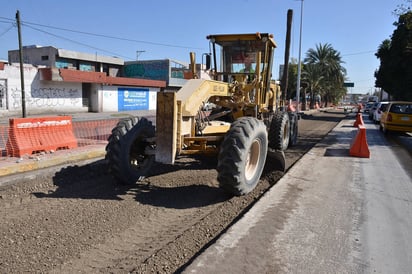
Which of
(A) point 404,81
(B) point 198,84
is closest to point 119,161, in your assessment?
(B) point 198,84

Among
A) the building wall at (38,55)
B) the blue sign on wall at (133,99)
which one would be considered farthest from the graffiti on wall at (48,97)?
the building wall at (38,55)

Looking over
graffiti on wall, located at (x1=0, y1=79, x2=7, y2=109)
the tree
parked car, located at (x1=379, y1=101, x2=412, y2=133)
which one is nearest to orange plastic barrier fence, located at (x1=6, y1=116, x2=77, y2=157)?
parked car, located at (x1=379, y1=101, x2=412, y2=133)

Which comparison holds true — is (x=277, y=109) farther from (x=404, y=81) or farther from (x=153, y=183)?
(x=404, y=81)

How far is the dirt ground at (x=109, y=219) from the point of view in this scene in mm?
3865

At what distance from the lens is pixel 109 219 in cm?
507

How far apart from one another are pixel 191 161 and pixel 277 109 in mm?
4448

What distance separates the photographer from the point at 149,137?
6.73 metres

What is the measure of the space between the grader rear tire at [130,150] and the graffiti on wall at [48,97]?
25.0 metres

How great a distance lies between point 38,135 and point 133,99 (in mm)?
32466

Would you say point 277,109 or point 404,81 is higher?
point 404,81

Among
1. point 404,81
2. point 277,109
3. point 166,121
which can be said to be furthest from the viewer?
point 404,81

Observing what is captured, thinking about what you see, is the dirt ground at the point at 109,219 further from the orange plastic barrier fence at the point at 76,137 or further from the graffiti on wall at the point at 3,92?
the graffiti on wall at the point at 3,92

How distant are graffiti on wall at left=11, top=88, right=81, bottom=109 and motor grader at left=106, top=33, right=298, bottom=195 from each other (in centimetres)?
2416

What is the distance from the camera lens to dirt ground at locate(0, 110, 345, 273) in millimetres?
3865
